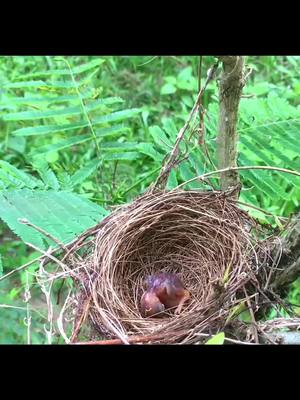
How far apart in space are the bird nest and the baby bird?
2 centimetres

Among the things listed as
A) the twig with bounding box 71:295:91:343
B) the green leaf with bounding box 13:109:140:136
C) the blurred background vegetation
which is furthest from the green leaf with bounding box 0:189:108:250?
the green leaf with bounding box 13:109:140:136

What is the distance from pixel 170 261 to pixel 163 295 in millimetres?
157

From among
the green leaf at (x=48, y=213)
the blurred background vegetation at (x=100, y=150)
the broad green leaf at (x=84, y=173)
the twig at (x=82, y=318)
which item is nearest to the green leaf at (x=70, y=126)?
the blurred background vegetation at (x=100, y=150)

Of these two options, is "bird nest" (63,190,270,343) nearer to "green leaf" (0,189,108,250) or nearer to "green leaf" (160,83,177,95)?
"green leaf" (0,189,108,250)

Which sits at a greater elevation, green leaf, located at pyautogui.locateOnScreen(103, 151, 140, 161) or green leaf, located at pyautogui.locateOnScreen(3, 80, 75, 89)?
green leaf, located at pyautogui.locateOnScreen(3, 80, 75, 89)

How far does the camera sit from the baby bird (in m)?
1.37

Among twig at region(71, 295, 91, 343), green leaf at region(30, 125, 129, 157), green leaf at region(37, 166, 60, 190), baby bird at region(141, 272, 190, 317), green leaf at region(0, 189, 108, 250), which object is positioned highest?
green leaf at region(30, 125, 129, 157)

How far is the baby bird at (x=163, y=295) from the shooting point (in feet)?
4.49

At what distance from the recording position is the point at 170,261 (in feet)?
4.94

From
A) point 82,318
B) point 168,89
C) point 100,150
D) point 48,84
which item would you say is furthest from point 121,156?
point 168,89

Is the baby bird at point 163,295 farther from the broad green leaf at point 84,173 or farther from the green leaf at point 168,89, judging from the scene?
the green leaf at point 168,89

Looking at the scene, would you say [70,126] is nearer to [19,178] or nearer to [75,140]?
[75,140]
